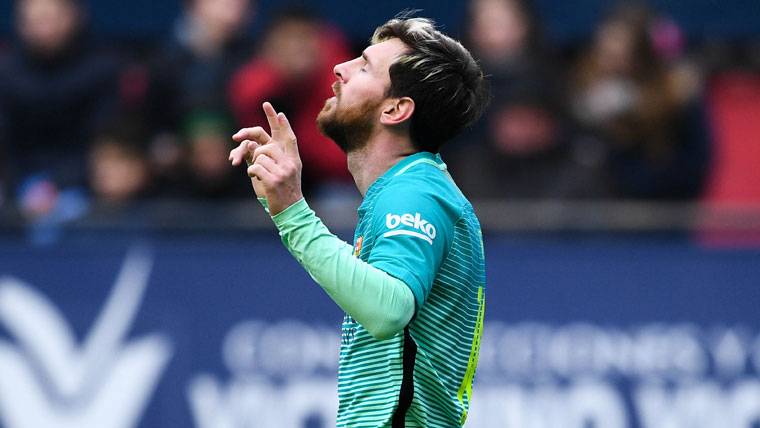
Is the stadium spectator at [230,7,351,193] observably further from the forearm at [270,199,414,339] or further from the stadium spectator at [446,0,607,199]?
the forearm at [270,199,414,339]

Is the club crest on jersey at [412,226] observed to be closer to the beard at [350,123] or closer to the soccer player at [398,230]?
the soccer player at [398,230]

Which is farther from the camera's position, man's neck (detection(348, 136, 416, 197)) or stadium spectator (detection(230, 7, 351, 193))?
stadium spectator (detection(230, 7, 351, 193))

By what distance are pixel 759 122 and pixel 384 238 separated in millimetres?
6194

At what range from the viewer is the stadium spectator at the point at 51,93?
27.6ft

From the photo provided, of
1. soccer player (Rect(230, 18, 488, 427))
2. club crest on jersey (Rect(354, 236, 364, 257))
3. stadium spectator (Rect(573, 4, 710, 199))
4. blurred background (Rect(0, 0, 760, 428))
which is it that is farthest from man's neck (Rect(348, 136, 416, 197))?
stadium spectator (Rect(573, 4, 710, 199))

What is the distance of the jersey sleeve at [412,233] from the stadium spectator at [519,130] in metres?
4.48

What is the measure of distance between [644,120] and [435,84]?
486cm

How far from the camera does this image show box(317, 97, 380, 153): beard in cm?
390

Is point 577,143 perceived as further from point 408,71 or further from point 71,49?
point 408,71

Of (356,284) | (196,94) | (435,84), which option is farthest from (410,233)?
(196,94)

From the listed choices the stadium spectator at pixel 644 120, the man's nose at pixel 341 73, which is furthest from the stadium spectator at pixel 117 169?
the man's nose at pixel 341 73

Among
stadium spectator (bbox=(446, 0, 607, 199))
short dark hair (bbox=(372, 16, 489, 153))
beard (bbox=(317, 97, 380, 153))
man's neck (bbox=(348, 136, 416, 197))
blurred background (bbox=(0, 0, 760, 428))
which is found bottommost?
man's neck (bbox=(348, 136, 416, 197))

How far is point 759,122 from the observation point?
9148mm

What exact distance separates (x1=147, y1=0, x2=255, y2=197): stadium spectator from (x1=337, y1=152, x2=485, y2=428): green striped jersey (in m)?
4.42
